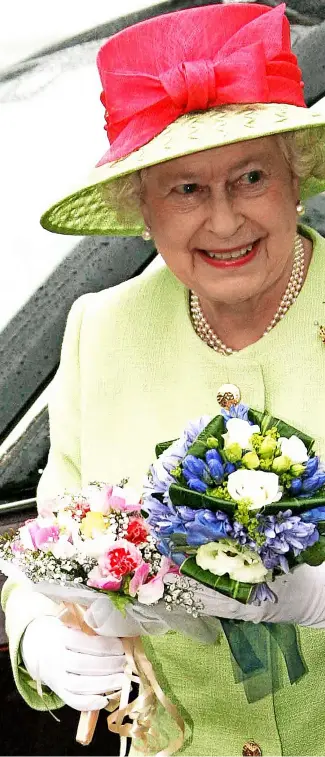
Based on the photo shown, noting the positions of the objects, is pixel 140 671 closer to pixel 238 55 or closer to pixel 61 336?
pixel 238 55

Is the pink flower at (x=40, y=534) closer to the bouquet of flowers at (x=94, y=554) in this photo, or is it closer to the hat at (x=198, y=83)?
the bouquet of flowers at (x=94, y=554)

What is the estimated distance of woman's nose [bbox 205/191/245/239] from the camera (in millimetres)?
1410

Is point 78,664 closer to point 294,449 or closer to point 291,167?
point 294,449

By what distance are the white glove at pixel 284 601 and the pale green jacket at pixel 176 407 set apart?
8.6 inches

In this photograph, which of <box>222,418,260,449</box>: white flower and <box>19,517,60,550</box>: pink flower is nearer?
<box>222,418,260,449</box>: white flower

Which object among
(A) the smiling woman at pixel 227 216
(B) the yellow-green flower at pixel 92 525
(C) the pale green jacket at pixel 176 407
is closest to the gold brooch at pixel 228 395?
(C) the pale green jacket at pixel 176 407

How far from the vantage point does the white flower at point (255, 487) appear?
110cm

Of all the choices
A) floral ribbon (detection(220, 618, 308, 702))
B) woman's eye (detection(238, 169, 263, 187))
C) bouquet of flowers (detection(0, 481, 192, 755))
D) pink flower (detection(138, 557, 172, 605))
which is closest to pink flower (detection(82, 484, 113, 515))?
bouquet of flowers (detection(0, 481, 192, 755))

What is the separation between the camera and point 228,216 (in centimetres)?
141

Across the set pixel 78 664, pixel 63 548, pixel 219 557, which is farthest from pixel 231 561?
pixel 78 664

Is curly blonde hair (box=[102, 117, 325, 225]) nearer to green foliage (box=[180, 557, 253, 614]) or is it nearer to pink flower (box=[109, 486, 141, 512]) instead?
pink flower (box=[109, 486, 141, 512])

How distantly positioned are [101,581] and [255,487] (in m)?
0.25

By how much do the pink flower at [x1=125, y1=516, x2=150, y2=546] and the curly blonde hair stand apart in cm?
55

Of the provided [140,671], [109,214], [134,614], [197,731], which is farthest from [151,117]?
[197,731]
